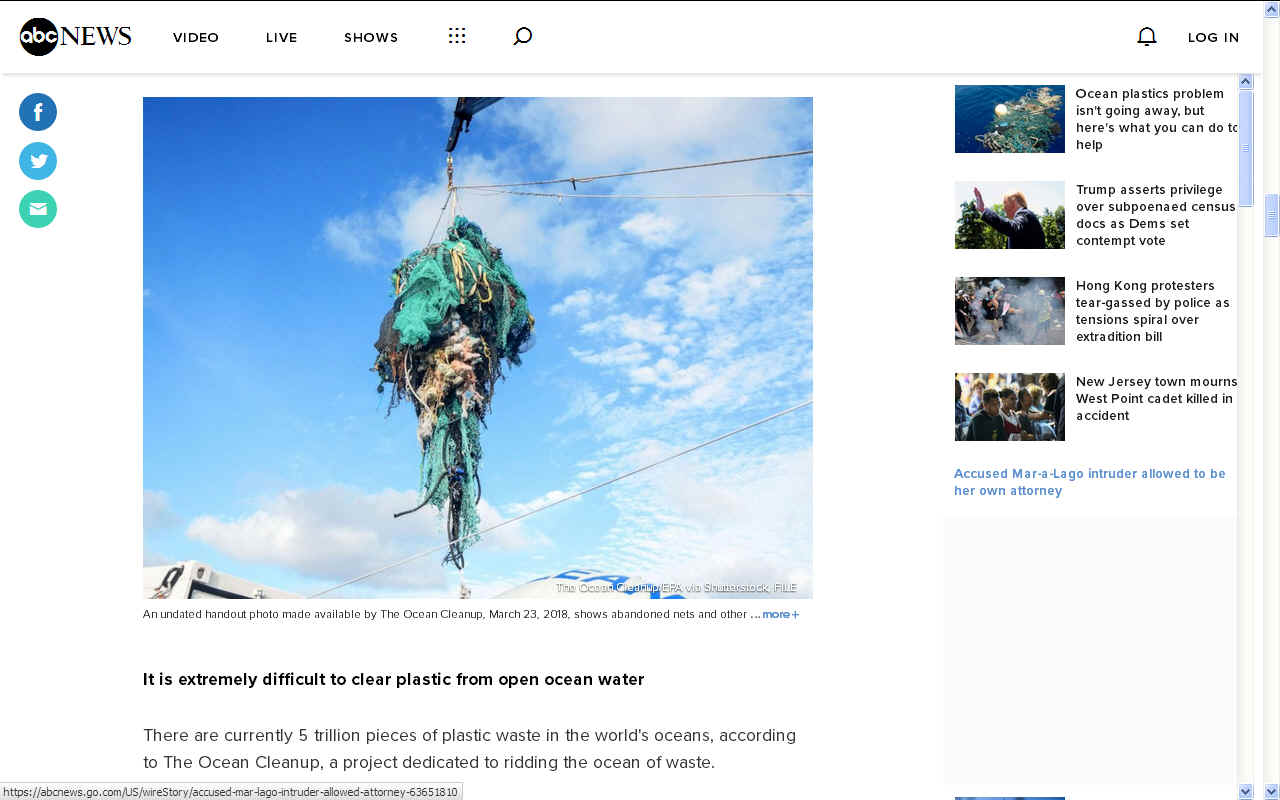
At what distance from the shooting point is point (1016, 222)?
354 cm

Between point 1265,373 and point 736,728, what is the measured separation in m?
3.38

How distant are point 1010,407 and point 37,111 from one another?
5338 mm

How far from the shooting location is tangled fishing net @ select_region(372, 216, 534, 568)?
4676mm

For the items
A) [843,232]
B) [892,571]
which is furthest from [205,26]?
[892,571]

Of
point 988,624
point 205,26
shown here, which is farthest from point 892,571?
point 205,26

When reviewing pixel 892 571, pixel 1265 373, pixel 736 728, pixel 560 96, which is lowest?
pixel 736 728

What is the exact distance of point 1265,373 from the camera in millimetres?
3602

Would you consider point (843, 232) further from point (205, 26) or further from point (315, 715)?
point (315, 715)

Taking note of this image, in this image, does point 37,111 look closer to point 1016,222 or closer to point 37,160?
point 37,160

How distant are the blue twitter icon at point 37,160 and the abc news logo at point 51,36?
1.61 feet

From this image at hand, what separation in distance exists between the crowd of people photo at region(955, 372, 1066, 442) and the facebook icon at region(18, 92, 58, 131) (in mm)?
5008

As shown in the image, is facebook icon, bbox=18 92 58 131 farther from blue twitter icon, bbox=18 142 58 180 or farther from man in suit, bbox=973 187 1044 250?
man in suit, bbox=973 187 1044 250

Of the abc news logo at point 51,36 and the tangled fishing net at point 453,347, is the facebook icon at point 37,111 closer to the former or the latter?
the abc news logo at point 51,36

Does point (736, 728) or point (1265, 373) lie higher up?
point (1265, 373)
